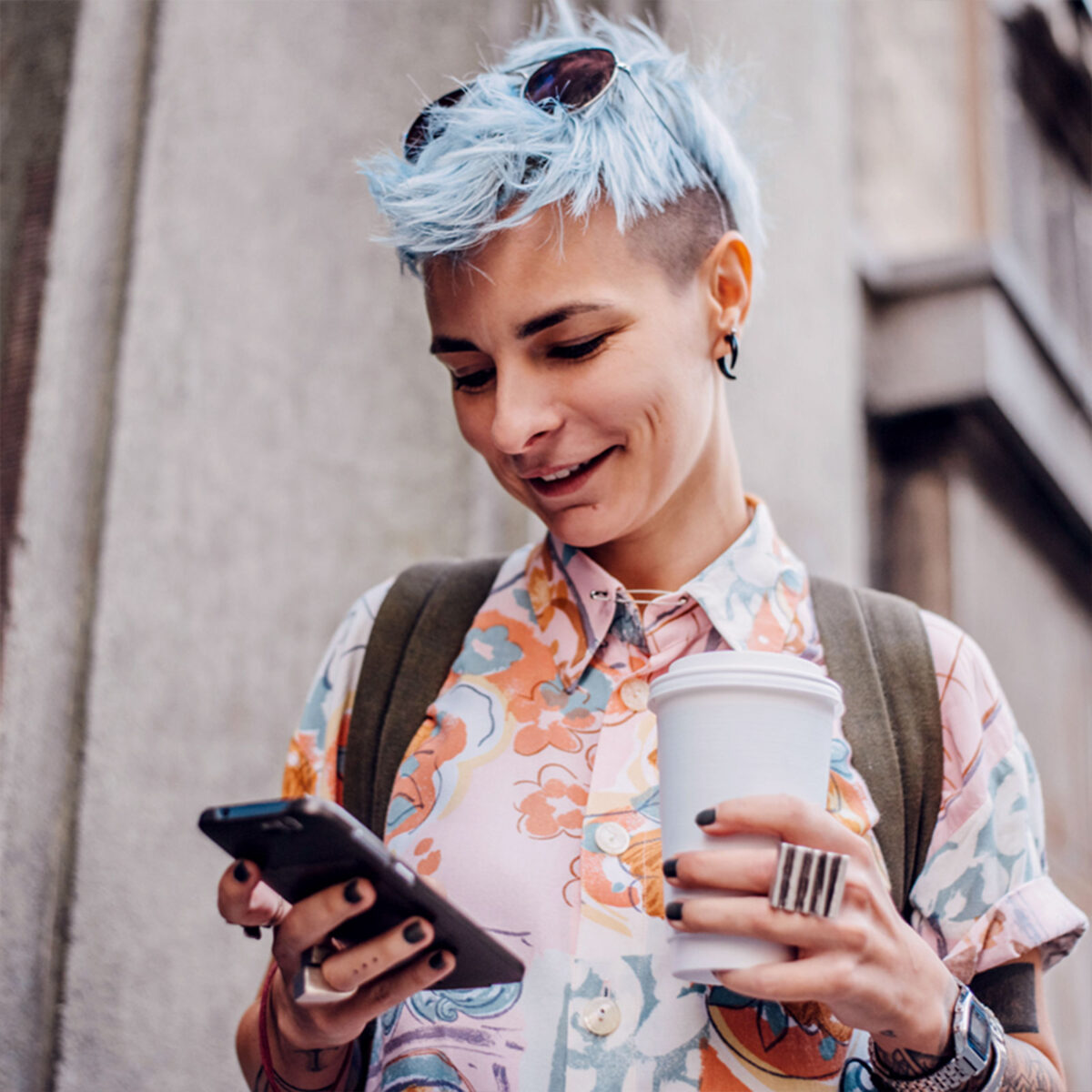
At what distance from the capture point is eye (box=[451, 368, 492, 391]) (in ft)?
5.55

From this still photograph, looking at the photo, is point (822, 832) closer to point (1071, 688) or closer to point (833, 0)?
point (833, 0)

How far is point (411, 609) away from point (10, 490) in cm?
102

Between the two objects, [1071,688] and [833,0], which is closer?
[833,0]

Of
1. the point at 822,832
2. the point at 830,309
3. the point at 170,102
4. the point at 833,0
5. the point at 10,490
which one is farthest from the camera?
the point at 833,0

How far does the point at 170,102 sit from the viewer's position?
2.70 m

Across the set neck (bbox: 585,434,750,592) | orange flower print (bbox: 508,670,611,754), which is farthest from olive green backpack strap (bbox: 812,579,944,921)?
orange flower print (bbox: 508,670,611,754)

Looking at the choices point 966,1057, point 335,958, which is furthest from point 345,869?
point 966,1057

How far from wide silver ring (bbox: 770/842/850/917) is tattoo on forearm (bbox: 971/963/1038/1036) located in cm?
57

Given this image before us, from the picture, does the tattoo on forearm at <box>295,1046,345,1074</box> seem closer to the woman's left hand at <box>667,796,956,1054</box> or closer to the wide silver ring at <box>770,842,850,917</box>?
the woman's left hand at <box>667,796,956,1054</box>

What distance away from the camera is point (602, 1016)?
1424 millimetres

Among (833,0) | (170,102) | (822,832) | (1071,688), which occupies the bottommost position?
(822,832)

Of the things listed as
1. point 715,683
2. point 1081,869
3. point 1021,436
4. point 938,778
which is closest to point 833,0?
point 1021,436

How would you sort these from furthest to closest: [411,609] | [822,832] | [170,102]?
[170,102] < [411,609] < [822,832]

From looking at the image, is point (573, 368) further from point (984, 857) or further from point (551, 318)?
point (984, 857)
